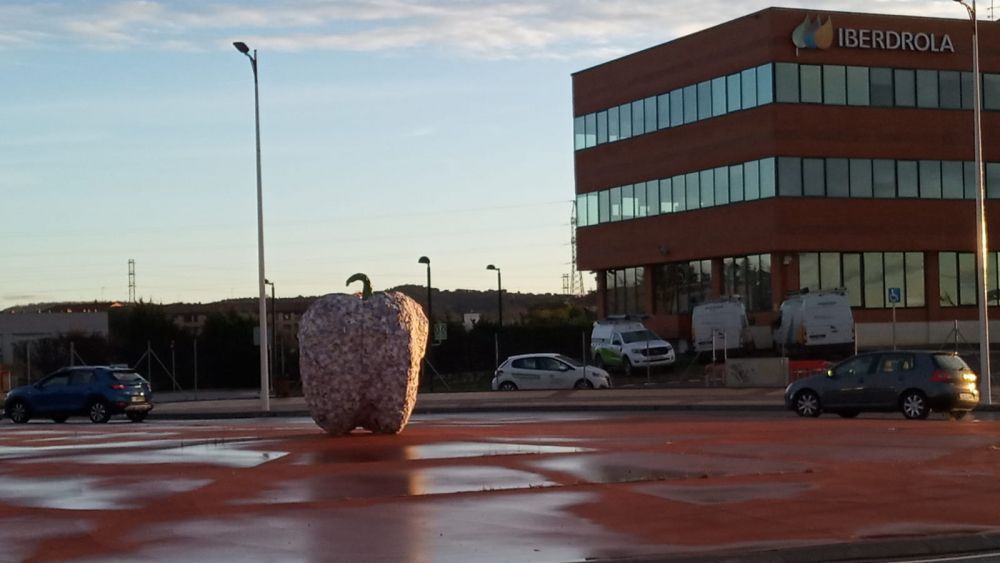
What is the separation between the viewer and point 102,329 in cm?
9656

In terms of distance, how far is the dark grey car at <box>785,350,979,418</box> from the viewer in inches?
1163

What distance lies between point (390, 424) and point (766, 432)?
6.67 m

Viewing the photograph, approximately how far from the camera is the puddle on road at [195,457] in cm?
2003

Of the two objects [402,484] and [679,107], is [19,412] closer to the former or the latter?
[402,484]

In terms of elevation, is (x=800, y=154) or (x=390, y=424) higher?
(x=800, y=154)

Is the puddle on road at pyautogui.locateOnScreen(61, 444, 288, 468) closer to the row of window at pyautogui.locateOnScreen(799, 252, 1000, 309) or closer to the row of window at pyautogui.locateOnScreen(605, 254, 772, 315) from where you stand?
the row of window at pyautogui.locateOnScreen(605, 254, 772, 315)

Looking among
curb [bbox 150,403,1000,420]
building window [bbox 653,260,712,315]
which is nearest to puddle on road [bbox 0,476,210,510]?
curb [bbox 150,403,1000,420]

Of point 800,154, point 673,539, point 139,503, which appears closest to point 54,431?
point 139,503

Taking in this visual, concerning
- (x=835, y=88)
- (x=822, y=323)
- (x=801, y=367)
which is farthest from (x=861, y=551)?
(x=835, y=88)

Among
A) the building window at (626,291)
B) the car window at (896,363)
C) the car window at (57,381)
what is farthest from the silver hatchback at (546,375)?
the building window at (626,291)

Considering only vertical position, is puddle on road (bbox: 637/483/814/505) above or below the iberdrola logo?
below

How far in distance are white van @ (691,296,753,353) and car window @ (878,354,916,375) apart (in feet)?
76.1

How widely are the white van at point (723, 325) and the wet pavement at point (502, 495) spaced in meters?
28.9

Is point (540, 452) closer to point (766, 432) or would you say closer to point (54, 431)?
point (766, 432)
